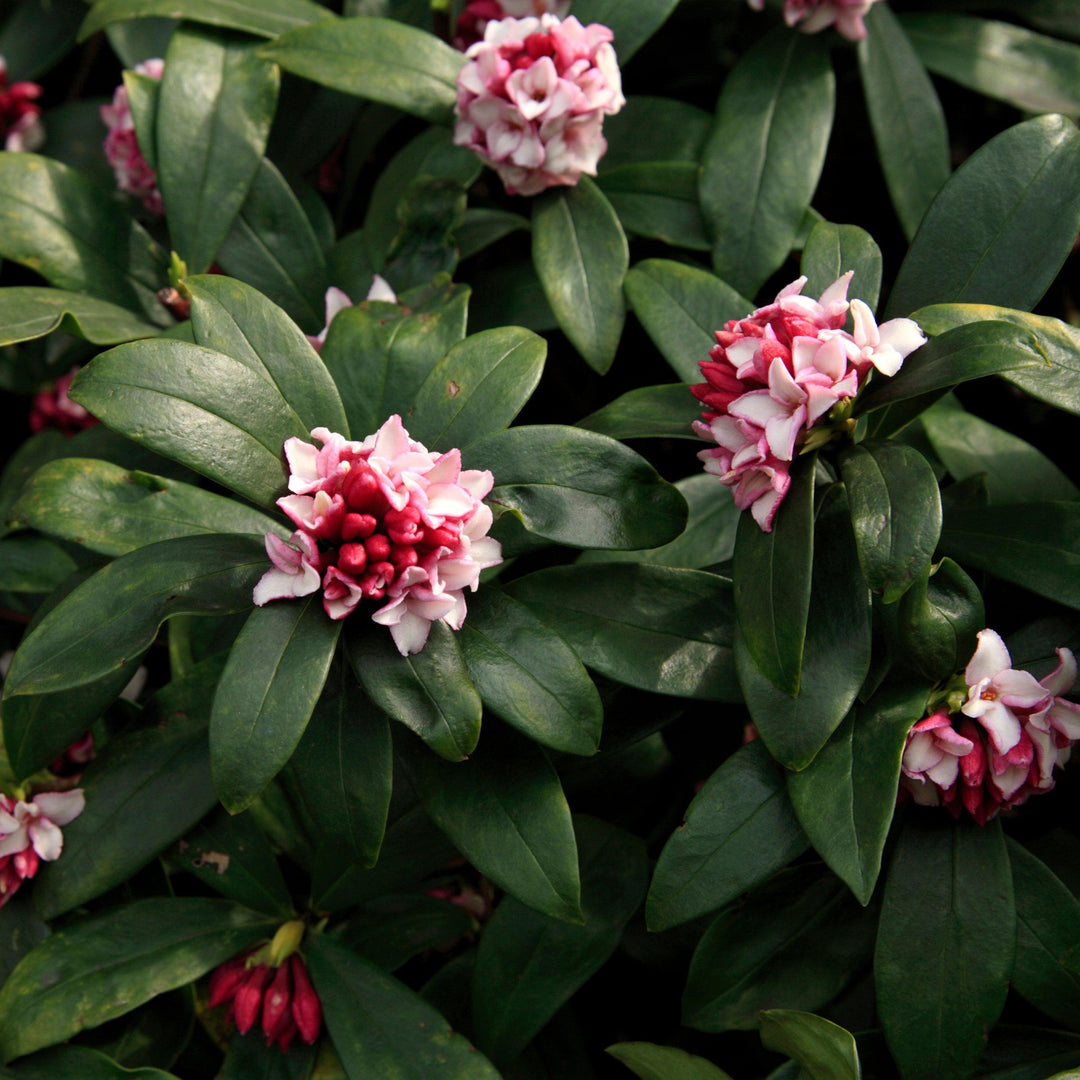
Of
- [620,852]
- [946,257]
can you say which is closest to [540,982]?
[620,852]

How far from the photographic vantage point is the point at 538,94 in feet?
4.02

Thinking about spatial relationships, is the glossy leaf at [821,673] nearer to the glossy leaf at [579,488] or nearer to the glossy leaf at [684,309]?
the glossy leaf at [579,488]

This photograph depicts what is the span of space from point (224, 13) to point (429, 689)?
1.02m

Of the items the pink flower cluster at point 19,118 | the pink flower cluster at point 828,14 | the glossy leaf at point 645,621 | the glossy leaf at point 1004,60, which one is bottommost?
the glossy leaf at point 645,621

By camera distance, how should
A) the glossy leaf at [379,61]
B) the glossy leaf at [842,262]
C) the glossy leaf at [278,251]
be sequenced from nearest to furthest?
the glossy leaf at [842,262], the glossy leaf at [379,61], the glossy leaf at [278,251]

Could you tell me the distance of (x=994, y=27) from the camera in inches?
61.0

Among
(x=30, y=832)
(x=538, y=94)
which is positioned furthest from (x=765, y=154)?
(x=30, y=832)

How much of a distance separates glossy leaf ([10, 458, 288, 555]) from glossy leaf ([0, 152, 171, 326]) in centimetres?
42

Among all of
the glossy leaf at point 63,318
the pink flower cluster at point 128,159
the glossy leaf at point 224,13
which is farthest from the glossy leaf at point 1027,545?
the pink flower cluster at point 128,159

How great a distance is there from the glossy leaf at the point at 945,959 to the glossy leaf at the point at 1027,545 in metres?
0.26

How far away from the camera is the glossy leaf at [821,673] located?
0.94m

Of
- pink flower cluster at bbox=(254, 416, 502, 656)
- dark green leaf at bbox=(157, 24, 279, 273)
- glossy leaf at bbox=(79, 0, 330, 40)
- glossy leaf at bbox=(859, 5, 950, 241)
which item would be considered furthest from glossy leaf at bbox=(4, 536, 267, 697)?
glossy leaf at bbox=(859, 5, 950, 241)

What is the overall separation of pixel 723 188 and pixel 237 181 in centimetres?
64

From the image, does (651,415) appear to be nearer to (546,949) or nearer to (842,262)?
(842,262)
